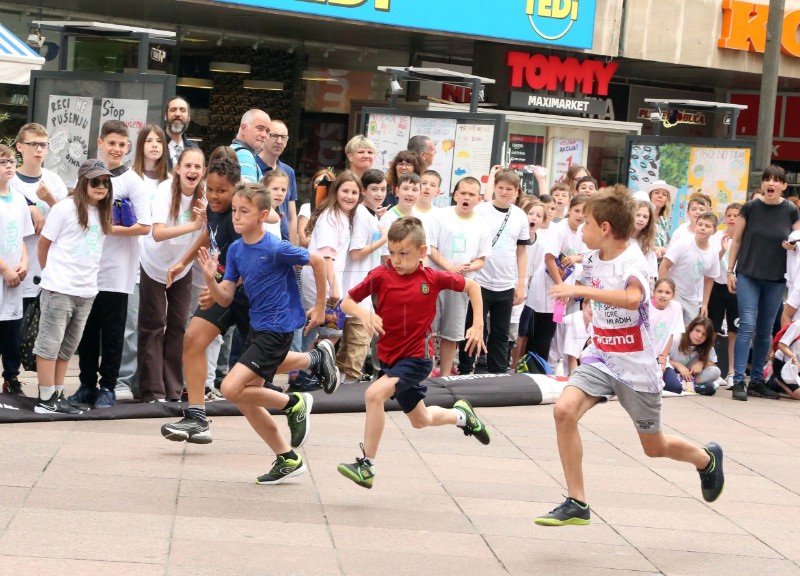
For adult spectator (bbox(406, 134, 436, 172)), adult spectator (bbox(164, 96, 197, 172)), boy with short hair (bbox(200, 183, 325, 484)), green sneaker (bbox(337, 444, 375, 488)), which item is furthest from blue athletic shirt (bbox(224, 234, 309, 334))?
adult spectator (bbox(406, 134, 436, 172))

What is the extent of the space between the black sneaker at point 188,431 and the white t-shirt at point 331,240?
102 inches

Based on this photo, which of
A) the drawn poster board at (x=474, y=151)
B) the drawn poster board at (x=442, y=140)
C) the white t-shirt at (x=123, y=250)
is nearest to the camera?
the white t-shirt at (x=123, y=250)

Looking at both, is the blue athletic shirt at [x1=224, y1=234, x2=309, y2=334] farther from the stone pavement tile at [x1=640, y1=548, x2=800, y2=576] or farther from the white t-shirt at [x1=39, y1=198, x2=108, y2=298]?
the stone pavement tile at [x1=640, y1=548, x2=800, y2=576]

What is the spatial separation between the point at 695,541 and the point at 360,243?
4.65 meters

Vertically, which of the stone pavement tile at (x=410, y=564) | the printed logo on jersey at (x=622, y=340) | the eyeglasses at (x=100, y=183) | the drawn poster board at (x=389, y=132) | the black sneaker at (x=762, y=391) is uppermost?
the drawn poster board at (x=389, y=132)

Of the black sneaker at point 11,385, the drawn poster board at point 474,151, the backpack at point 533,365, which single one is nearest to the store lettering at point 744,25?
the drawn poster board at point 474,151

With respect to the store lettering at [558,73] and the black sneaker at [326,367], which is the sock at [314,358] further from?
the store lettering at [558,73]

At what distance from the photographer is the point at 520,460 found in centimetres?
852

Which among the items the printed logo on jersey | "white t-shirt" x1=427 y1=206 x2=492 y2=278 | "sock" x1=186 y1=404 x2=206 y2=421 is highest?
"white t-shirt" x1=427 y1=206 x2=492 y2=278

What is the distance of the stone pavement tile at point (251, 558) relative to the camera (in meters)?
5.43

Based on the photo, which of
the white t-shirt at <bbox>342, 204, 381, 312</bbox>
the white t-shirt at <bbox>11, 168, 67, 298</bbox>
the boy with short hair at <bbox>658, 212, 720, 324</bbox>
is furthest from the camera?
the boy with short hair at <bbox>658, 212, 720, 324</bbox>

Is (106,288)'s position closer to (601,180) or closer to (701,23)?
(601,180)

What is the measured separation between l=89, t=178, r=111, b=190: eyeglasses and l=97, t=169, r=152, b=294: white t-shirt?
8.0 inches

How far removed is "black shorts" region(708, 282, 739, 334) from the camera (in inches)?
526
